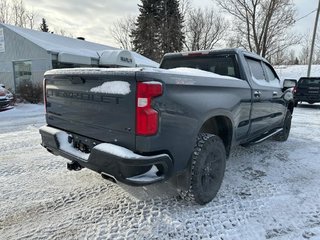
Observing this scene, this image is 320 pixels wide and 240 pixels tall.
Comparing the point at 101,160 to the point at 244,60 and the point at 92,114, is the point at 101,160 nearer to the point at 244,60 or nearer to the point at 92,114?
the point at 92,114

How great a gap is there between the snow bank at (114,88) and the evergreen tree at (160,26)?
34.1 meters

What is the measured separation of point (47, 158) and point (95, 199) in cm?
203

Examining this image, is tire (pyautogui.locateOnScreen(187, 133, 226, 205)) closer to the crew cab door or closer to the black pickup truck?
the black pickup truck

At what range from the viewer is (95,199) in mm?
3504

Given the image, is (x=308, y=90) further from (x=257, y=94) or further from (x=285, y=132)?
(x=257, y=94)

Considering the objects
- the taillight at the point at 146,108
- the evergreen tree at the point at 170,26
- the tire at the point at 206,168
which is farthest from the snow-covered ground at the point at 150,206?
the evergreen tree at the point at 170,26

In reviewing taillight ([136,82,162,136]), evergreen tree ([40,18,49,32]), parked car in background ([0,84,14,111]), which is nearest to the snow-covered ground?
taillight ([136,82,162,136])

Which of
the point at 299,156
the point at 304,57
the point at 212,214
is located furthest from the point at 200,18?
the point at 212,214

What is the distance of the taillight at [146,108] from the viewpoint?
8.22 feet

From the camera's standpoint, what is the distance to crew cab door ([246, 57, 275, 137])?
14.7ft

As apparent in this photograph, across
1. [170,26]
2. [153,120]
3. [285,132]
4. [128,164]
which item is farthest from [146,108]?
[170,26]

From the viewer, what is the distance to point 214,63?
14.5 ft

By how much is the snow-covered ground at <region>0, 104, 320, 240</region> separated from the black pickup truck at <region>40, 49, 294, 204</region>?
38cm

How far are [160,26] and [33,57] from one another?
2121 centimetres
